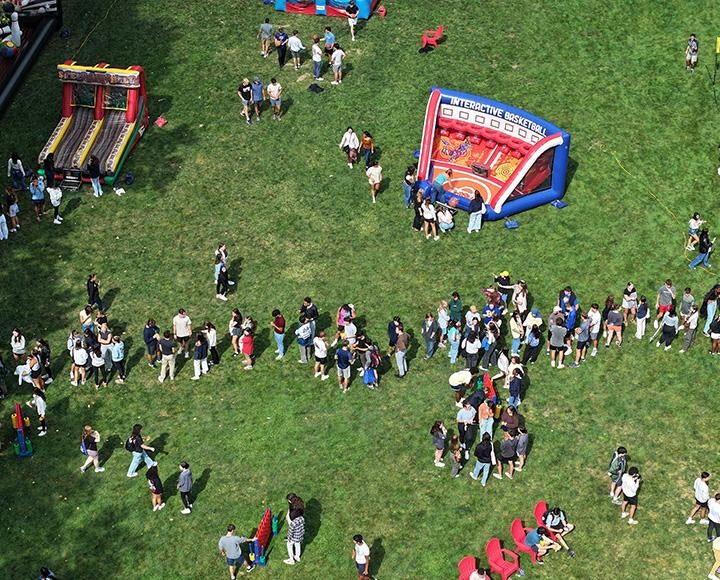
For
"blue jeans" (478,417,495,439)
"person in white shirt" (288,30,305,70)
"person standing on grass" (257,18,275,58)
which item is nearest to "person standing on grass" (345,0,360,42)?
"person in white shirt" (288,30,305,70)

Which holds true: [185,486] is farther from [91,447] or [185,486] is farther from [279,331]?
[279,331]

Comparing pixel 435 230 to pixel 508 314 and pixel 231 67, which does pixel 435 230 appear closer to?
pixel 508 314

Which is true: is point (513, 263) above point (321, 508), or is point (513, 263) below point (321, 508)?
above

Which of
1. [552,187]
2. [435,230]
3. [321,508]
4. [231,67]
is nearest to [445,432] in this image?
[321,508]

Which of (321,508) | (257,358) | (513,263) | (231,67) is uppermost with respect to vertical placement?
(231,67)

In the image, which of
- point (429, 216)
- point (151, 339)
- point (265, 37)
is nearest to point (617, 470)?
point (429, 216)

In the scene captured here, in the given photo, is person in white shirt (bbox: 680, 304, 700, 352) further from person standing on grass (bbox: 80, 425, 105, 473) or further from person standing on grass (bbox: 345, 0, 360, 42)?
person standing on grass (bbox: 345, 0, 360, 42)

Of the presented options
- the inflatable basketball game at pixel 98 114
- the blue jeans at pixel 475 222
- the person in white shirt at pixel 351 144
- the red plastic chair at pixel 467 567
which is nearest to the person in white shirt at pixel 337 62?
the person in white shirt at pixel 351 144

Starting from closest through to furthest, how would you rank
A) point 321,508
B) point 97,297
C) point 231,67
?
1. point 321,508
2. point 97,297
3. point 231,67
